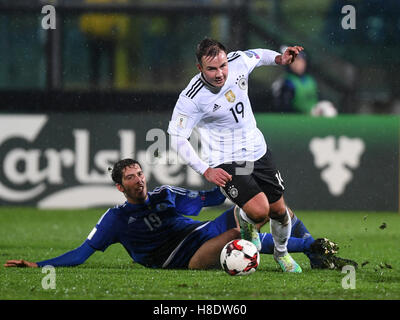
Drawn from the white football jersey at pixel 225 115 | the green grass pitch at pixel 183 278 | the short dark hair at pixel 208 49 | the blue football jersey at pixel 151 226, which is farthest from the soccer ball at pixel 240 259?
the short dark hair at pixel 208 49

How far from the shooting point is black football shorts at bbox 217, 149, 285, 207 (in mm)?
6551

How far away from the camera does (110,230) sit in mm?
6695

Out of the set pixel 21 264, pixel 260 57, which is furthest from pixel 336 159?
pixel 21 264

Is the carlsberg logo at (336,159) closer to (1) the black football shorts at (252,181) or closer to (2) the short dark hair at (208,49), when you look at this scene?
(1) the black football shorts at (252,181)

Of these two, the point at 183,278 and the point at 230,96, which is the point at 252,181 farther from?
the point at 183,278

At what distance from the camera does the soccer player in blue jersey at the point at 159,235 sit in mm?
6664

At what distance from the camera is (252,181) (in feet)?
21.7

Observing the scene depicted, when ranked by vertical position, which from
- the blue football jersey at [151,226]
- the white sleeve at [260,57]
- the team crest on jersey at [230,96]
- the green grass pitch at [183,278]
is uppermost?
the white sleeve at [260,57]

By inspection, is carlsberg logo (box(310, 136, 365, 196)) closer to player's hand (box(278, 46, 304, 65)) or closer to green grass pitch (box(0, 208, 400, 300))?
green grass pitch (box(0, 208, 400, 300))

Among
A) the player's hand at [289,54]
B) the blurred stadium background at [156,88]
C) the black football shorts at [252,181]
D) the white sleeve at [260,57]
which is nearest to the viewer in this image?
the black football shorts at [252,181]

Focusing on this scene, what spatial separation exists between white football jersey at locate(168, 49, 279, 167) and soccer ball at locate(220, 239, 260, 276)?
2.45ft

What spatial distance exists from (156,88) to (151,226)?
625 cm

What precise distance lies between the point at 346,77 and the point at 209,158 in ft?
27.6

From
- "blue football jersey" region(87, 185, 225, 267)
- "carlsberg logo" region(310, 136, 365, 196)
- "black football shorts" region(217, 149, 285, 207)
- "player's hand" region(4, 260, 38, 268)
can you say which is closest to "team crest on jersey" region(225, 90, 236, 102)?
"black football shorts" region(217, 149, 285, 207)
